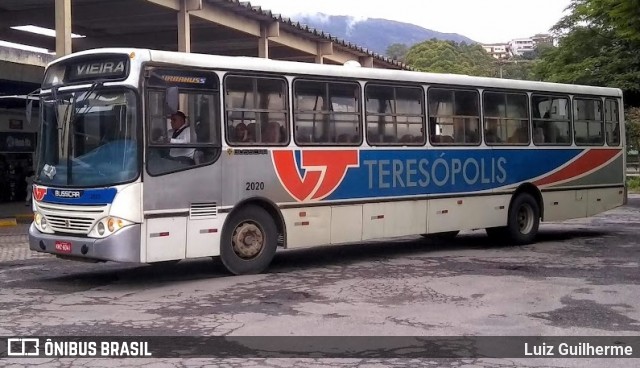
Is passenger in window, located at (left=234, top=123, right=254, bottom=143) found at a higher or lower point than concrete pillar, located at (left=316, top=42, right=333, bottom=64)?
lower

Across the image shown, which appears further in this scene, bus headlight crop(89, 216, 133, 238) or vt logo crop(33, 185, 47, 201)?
vt logo crop(33, 185, 47, 201)

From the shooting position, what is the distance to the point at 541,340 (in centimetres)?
704

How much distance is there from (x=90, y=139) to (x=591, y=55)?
2334cm

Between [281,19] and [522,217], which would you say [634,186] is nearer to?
[281,19]

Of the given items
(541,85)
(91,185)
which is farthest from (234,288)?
(541,85)

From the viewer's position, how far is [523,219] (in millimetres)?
14898

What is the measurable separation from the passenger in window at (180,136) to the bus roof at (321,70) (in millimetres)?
709

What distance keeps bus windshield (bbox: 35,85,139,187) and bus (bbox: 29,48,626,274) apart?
2 centimetres

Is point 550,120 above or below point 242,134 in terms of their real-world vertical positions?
above

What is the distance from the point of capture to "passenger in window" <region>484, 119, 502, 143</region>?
14.1 m

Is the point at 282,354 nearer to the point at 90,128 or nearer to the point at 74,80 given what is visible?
the point at 90,128

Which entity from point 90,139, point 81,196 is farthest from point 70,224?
point 90,139

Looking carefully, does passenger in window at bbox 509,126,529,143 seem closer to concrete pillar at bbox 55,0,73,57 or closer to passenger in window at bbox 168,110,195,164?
passenger in window at bbox 168,110,195,164

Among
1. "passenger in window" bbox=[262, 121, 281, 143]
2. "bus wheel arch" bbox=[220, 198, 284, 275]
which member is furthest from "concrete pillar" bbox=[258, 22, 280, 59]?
"bus wheel arch" bbox=[220, 198, 284, 275]
